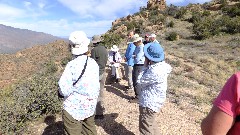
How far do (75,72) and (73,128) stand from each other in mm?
723

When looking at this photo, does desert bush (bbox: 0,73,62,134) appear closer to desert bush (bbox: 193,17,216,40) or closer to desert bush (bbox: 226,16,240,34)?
desert bush (bbox: 193,17,216,40)

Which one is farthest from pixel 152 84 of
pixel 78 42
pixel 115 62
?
pixel 115 62

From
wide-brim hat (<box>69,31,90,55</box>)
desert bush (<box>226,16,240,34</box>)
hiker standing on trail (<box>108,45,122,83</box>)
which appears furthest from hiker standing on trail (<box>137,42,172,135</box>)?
desert bush (<box>226,16,240,34</box>)

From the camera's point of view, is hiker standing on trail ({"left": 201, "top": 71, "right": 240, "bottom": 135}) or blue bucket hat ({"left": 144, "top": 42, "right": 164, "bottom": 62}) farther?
blue bucket hat ({"left": 144, "top": 42, "right": 164, "bottom": 62})

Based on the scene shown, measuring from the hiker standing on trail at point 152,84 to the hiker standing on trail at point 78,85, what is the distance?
0.84m

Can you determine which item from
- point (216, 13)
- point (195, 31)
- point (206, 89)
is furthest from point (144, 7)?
point (206, 89)

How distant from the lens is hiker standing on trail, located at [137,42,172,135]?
4.20 m

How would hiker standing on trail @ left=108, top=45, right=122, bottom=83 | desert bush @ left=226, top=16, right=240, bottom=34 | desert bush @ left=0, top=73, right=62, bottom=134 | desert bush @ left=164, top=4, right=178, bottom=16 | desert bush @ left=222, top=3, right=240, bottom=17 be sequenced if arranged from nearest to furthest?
desert bush @ left=0, top=73, right=62, bottom=134
hiker standing on trail @ left=108, top=45, right=122, bottom=83
desert bush @ left=226, top=16, right=240, bottom=34
desert bush @ left=222, top=3, right=240, bottom=17
desert bush @ left=164, top=4, right=178, bottom=16

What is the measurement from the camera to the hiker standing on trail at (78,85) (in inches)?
141

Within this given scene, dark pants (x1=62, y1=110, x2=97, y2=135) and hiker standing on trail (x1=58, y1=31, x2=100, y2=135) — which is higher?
hiker standing on trail (x1=58, y1=31, x2=100, y2=135)

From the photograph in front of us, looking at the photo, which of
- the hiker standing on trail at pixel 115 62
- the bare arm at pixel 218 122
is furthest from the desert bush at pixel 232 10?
the bare arm at pixel 218 122

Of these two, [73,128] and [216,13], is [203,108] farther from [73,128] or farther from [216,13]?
[216,13]

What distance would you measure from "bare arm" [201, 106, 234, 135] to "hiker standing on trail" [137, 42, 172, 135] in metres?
2.69

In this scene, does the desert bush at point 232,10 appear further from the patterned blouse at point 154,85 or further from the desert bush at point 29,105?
the patterned blouse at point 154,85
